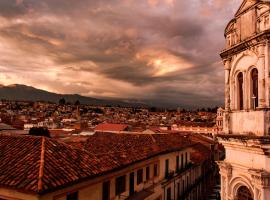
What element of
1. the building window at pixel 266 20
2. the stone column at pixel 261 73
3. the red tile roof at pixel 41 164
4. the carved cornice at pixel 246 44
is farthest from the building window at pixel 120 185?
the building window at pixel 266 20

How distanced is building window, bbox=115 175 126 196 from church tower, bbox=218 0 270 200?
23.2ft

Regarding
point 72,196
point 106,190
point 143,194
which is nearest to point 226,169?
point 72,196

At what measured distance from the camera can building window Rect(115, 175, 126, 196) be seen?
18.2 metres

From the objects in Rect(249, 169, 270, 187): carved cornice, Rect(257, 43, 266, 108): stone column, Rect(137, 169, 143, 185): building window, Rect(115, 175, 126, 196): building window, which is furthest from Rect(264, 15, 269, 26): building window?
Rect(137, 169, 143, 185): building window

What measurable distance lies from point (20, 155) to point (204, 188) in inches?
1379

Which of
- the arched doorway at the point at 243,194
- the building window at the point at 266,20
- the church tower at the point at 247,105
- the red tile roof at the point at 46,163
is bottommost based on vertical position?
the arched doorway at the point at 243,194

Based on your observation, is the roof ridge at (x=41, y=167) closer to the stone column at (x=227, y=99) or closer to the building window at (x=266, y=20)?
the stone column at (x=227, y=99)

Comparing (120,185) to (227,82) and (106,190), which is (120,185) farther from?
(227,82)

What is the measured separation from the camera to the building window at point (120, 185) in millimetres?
18250

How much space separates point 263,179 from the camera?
10.9 metres

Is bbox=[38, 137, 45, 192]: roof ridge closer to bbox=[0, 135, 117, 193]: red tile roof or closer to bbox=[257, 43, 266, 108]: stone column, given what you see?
bbox=[0, 135, 117, 193]: red tile roof

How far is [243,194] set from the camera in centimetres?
1230

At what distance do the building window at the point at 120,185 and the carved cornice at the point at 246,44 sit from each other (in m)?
9.55

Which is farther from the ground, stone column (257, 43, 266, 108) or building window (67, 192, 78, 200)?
stone column (257, 43, 266, 108)
